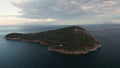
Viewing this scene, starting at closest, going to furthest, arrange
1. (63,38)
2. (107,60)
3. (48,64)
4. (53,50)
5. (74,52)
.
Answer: (48,64) → (107,60) → (74,52) → (53,50) → (63,38)

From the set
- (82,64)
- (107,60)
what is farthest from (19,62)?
(107,60)

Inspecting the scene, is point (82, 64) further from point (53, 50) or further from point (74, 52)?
point (53, 50)

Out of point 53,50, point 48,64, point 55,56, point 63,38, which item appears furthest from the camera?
point 63,38

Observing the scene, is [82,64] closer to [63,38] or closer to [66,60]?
[66,60]

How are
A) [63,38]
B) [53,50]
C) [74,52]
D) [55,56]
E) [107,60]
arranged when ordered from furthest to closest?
[63,38]
[53,50]
[74,52]
[55,56]
[107,60]

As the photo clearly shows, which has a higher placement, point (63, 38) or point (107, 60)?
point (63, 38)

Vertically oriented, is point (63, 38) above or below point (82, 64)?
above

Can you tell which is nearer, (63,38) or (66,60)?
(66,60)

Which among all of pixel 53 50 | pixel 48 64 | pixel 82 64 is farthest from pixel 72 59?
pixel 53 50

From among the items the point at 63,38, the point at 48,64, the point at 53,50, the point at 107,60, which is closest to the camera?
the point at 48,64
